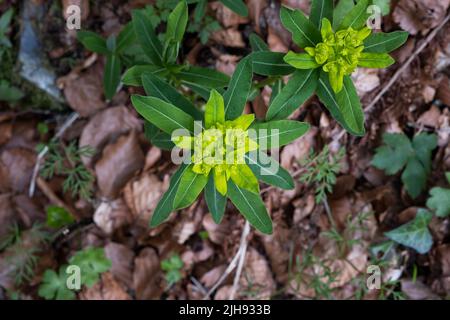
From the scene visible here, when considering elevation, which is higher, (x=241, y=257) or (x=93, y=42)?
(x=93, y=42)

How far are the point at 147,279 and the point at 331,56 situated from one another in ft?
6.78

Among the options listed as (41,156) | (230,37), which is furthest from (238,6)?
(41,156)

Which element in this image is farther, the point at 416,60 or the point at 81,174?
the point at 81,174

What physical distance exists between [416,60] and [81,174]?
2.35 m

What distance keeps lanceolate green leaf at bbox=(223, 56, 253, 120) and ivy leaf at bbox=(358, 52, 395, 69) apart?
1.48 feet

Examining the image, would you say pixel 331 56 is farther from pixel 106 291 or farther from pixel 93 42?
pixel 106 291

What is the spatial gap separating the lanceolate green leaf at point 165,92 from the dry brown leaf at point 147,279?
1491mm

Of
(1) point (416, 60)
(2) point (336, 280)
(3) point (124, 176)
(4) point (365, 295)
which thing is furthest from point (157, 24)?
(4) point (365, 295)

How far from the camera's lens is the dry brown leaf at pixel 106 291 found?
3279 mm

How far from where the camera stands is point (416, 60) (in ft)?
9.90

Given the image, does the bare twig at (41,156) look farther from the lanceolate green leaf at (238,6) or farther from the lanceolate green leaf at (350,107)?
the lanceolate green leaf at (350,107)

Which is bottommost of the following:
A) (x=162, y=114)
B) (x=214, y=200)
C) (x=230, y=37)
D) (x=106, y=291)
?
(x=106, y=291)

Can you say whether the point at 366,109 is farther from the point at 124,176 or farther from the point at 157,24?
the point at 124,176

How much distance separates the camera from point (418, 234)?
9.70ft
